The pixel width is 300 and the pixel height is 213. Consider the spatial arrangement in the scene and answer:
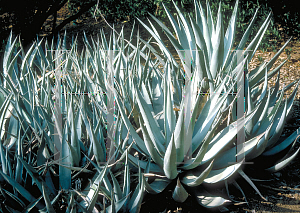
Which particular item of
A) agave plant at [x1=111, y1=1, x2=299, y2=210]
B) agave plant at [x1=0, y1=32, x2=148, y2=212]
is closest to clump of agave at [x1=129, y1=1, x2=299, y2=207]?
agave plant at [x1=111, y1=1, x2=299, y2=210]

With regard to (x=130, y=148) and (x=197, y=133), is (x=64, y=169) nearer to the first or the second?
(x=130, y=148)

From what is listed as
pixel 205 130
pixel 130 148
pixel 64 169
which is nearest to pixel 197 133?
pixel 205 130

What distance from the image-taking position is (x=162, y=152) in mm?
1641

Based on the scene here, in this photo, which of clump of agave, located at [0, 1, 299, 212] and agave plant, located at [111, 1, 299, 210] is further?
agave plant, located at [111, 1, 299, 210]

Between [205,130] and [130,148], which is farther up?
[205,130]

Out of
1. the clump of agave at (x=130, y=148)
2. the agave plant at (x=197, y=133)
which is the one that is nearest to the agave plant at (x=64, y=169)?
the clump of agave at (x=130, y=148)

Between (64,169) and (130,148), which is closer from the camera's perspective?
(64,169)

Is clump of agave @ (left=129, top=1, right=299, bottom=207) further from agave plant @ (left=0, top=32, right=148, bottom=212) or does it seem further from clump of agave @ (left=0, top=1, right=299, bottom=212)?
agave plant @ (left=0, top=32, right=148, bottom=212)

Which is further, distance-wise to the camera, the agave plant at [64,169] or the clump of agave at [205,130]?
the clump of agave at [205,130]

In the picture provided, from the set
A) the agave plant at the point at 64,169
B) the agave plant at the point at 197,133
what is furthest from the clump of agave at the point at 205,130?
the agave plant at the point at 64,169

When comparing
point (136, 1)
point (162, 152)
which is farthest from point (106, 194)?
point (136, 1)

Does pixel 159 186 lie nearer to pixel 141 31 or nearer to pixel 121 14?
pixel 121 14

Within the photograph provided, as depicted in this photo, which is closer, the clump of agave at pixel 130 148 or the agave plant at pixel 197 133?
the clump of agave at pixel 130 148

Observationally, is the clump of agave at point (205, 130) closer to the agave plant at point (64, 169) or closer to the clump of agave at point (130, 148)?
the clump of agave at point (130, 148)
